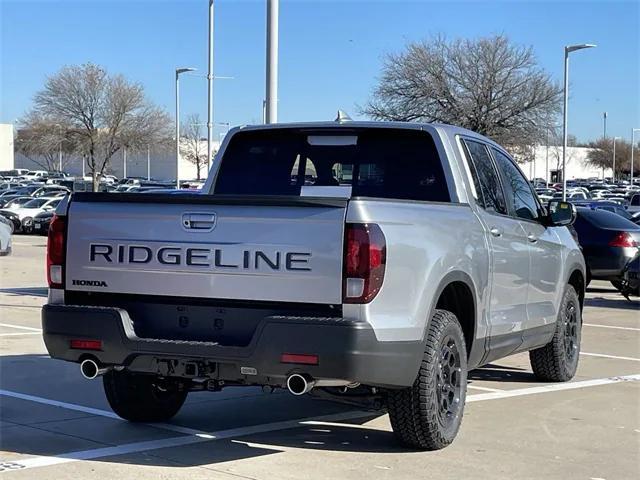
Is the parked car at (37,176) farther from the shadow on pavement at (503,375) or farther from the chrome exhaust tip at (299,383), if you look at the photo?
the chrome exhaust tip at (299,383)

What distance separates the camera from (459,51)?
42.4 meters

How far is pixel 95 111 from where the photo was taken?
55.1m

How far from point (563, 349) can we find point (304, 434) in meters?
3.15

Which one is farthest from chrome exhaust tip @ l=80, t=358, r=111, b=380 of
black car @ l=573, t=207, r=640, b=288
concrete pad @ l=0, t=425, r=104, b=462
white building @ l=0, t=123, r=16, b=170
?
white building @ l=0, t=123, r=16, b=170

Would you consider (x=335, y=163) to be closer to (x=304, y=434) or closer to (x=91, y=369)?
(x=304, y=434)

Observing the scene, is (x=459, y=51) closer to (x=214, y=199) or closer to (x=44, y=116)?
(x=44, y=116)

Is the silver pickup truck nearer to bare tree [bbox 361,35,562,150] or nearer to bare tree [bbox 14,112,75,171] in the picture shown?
bare tree [bbox 361,35,562,150]

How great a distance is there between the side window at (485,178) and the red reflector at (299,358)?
2247 millimetres

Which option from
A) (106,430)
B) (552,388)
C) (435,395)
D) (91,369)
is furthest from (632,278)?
(91,369)

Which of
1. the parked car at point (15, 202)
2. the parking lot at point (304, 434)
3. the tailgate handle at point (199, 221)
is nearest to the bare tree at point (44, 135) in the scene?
the parked car at point (15, 202)

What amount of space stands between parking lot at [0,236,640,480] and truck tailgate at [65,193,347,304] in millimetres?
1088

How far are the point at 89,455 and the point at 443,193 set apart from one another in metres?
3.02

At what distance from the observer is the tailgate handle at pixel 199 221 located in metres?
5.65

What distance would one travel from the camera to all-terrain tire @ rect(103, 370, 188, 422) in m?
6.84
